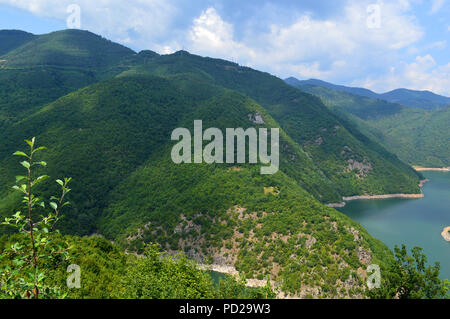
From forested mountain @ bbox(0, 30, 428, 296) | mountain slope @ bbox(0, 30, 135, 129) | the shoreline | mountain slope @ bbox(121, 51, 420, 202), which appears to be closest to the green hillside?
forested mountain @ bbox(0, 30, 428, 296)

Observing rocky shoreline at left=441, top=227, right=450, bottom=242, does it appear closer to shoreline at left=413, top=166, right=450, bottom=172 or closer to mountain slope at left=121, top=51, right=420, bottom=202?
mountain slope at left=121, top=51, right=420, bottom=202

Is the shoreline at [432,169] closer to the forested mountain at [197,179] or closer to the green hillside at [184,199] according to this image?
the forested mountain at [197,179]

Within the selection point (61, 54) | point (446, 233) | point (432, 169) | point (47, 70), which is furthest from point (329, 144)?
point (61, 54)

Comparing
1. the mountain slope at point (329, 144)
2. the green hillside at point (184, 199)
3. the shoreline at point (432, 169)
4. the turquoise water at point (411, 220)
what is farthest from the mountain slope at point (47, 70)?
the shoreline at point (432, 169)
